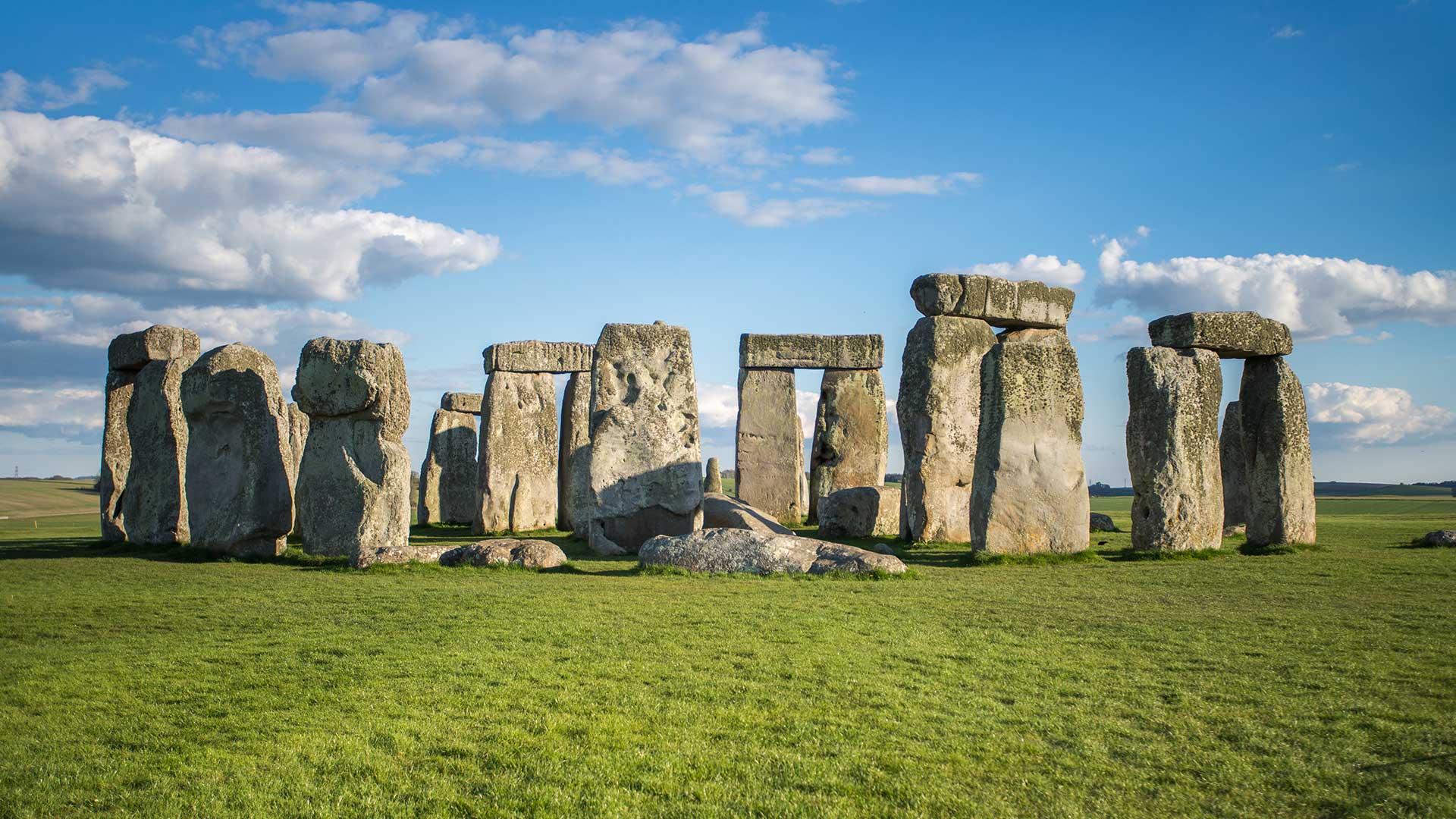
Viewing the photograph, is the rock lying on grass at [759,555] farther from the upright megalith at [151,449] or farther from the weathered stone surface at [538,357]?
the weathered stone surface at [538,357]

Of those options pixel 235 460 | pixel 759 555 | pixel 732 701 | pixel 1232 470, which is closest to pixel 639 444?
pixel 759 555

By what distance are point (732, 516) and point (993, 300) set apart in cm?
524

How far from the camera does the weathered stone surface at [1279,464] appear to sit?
1362cm

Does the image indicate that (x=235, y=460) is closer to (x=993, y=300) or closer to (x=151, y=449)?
(x=151, y=449)

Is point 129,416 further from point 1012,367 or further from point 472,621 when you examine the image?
point 1012,367

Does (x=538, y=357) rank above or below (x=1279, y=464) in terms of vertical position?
above

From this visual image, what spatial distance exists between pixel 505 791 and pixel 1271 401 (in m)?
13.0

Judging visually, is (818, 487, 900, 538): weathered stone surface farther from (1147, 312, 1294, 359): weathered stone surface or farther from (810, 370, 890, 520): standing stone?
(1147, 312, 1294, 359): weathered stone surface

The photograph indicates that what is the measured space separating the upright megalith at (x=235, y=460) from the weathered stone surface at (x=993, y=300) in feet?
30.9

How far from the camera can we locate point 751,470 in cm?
2133

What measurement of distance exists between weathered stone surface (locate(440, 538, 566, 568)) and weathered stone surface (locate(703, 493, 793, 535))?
388 centimetres

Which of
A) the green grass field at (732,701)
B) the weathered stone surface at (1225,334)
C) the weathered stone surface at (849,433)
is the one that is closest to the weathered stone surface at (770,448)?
the weathered stone surface at (849,433)

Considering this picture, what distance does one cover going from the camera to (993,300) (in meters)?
15.9

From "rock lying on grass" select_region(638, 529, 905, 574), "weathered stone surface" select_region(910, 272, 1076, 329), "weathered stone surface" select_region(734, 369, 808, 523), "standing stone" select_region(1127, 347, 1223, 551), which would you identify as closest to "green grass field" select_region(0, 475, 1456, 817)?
"rock lying on grass" select_region(638, 529, 905, 574)
